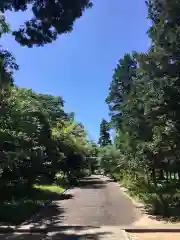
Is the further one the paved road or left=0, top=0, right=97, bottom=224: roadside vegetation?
the paved road

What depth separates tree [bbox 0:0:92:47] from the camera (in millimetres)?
11062

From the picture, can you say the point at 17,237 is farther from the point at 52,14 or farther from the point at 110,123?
the point at 110,123

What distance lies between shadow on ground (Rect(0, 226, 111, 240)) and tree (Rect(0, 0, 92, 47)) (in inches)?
230

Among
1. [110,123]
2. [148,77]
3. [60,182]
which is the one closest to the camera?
[148,77]

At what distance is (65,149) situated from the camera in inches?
1679

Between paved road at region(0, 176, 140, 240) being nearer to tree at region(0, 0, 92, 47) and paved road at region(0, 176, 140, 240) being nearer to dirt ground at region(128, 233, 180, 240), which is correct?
dirt ground at region(128, 233, 180, 240)

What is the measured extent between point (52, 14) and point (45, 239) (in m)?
6.57

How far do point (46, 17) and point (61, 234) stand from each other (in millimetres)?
6722

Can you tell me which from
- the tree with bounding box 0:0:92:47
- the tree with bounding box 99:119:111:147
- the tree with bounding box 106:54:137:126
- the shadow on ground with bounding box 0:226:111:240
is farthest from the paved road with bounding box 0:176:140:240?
the tree with bounding box 99:119:111:147

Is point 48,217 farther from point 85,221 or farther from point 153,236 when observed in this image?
point 153,236

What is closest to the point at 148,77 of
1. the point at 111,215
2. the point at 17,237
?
the point at 111,215

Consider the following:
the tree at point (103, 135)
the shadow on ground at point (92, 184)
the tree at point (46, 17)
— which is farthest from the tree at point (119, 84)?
the tree at point (103, 135)

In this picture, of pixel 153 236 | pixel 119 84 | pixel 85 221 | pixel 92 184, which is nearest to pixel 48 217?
pixel 85 221

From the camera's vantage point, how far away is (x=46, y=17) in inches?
448
